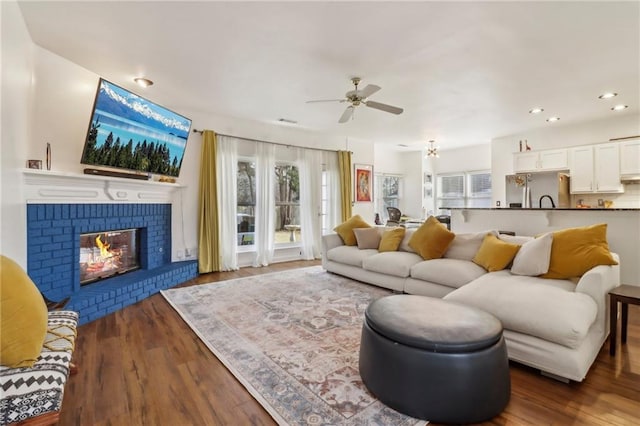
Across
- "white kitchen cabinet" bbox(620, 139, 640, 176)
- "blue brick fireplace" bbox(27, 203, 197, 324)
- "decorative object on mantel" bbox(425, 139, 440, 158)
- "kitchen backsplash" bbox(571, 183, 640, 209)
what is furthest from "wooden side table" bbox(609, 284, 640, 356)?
"decorative object on mantel" bbox(425, 139, 440, 158)

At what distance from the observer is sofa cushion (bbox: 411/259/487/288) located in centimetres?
307

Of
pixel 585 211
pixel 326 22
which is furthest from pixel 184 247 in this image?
pixel 585 211

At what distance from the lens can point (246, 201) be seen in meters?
5.58

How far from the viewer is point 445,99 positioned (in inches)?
170

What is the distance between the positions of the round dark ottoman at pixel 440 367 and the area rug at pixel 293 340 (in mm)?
121

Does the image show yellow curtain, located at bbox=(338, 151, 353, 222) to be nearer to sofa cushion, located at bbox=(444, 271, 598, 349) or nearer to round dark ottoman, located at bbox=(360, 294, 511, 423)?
sofa cushion, located at bbox=(444, 271, 598, 349)

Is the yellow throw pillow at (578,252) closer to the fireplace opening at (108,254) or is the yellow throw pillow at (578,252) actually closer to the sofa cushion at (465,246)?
the sofa cushion at (465,246)

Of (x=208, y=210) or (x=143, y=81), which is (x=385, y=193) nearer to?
(x=208, y=210)

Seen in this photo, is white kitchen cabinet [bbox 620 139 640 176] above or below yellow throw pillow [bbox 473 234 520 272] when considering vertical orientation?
above

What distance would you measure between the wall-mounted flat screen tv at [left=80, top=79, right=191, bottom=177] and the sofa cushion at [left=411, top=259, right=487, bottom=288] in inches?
142

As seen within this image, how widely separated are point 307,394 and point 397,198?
747 cm

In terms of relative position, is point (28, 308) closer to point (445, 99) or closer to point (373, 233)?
point (373, 233)

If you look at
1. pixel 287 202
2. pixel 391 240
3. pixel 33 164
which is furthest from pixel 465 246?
pixel 33 164

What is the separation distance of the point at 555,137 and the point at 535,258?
4.51 metres
